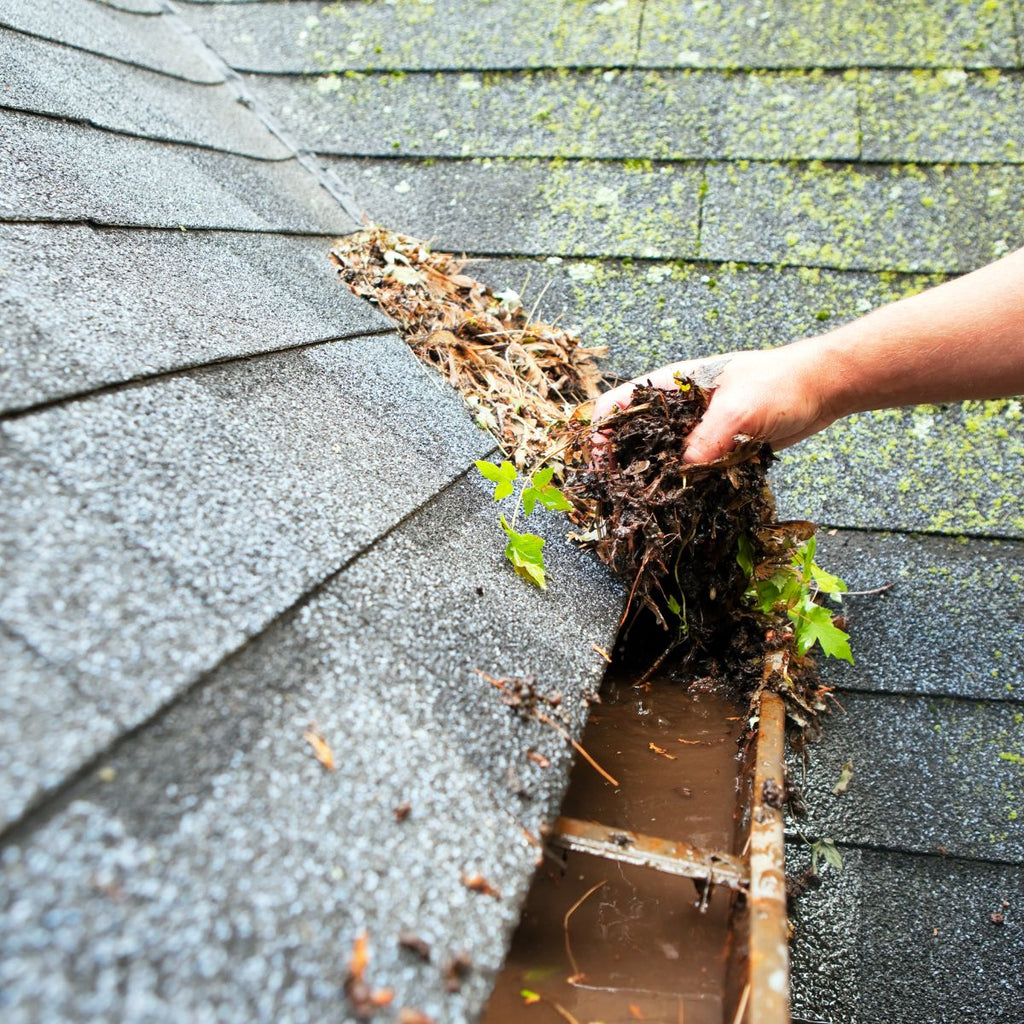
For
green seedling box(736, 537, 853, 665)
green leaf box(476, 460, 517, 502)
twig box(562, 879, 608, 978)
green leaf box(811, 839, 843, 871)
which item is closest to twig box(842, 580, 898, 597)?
green seedling box(736, 537, 853, 665)

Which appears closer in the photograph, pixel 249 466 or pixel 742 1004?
pixel 742 1004

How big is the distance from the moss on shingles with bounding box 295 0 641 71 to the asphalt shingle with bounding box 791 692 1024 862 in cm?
204

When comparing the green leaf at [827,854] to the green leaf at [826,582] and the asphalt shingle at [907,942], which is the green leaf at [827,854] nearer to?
the asphalt shingle at [907,942]

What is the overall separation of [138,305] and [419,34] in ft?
6.54

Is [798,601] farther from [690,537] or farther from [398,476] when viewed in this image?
[398,476]

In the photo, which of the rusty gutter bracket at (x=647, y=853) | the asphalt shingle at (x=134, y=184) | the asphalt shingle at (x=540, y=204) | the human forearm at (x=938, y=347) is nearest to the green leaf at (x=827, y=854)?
the rusty gutter bracket at (x=647, y=853)

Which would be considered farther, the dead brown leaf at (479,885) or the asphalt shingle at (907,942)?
the asphalt shingle at (907,942)

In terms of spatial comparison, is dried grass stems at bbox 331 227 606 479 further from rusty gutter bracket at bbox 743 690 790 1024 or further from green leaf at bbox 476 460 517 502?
rusty gutter bracket at bbox 743 690 790 1024

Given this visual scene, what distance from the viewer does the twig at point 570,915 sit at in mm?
1017

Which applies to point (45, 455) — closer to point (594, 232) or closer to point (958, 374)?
point (958, 374)

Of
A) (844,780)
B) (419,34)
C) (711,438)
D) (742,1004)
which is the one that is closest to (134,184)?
(711,438)

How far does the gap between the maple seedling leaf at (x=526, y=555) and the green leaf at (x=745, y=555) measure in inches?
17.2

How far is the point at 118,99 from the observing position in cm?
193

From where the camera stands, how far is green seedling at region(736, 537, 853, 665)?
1.57 meters
